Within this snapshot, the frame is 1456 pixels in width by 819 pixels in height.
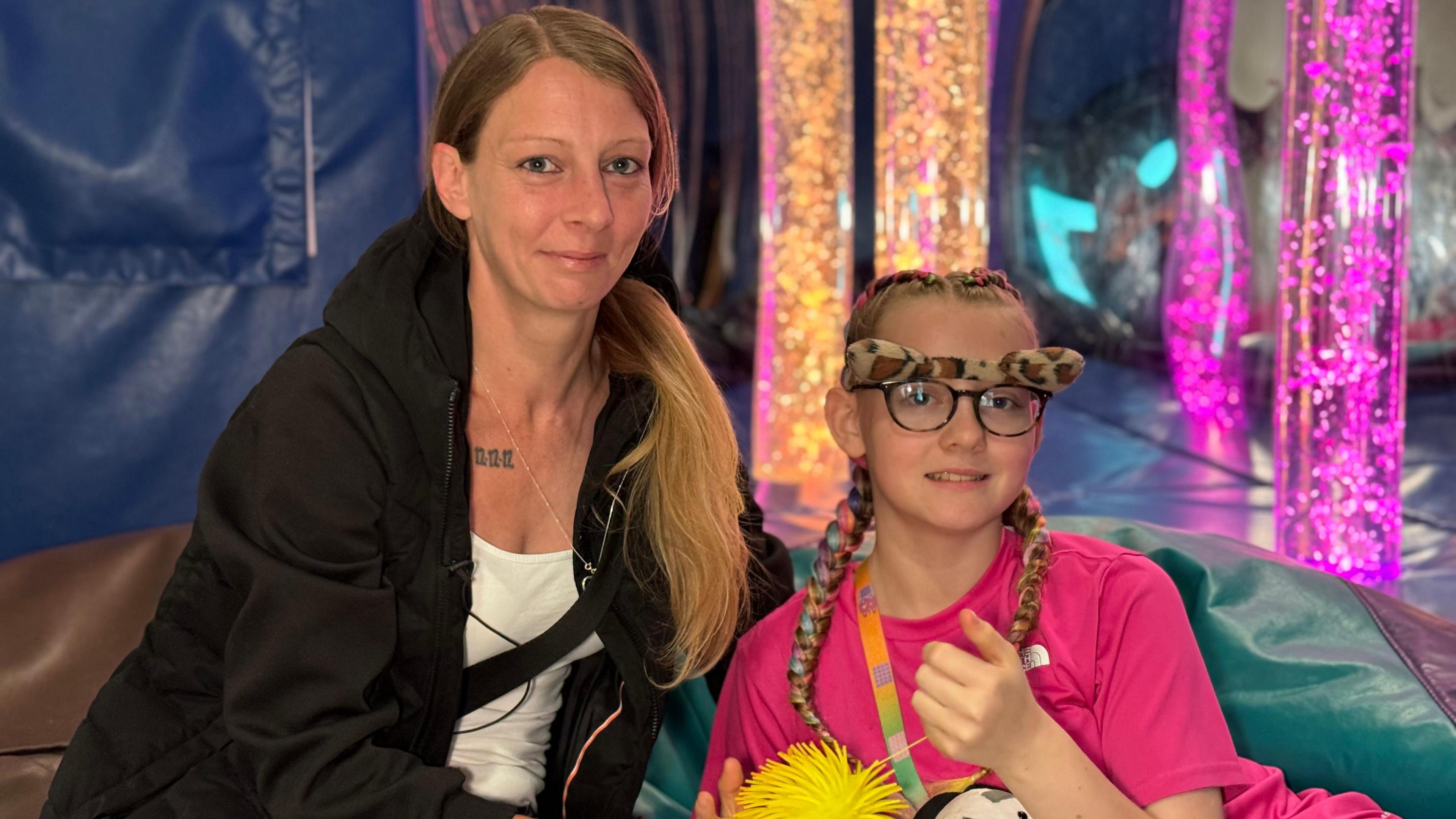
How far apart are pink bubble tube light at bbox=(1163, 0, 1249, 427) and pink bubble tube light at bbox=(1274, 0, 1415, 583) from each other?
57.1 inches

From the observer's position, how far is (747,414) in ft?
13.4

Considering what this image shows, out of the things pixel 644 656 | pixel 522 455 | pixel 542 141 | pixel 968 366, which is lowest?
pixel 644 656

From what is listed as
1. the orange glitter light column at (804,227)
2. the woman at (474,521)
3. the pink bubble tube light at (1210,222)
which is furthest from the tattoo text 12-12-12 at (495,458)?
the pink bubble tube light at (1210,222)

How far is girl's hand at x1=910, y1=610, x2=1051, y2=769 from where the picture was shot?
42.3 inches

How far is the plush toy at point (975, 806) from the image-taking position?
120 centimetres

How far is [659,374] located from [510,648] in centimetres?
35

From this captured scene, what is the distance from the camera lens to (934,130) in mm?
3008

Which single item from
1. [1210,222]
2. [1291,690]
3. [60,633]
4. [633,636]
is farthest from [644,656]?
[1210,222]

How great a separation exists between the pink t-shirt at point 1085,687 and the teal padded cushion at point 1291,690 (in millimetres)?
200

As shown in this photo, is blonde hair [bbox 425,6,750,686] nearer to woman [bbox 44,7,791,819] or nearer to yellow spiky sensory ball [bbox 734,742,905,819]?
woman [bbox 44,7,791,819]

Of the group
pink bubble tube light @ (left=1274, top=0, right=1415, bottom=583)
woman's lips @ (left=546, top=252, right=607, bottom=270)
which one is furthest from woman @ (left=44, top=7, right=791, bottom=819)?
pink bubble tube light @ (left=1274, top=0, right=1415, bottom=583)

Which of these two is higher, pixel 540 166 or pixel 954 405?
pixel 540 166

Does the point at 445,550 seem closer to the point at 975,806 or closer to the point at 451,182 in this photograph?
the point at 451,182

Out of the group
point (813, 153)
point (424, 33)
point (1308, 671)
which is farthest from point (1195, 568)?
point (424, 33)
